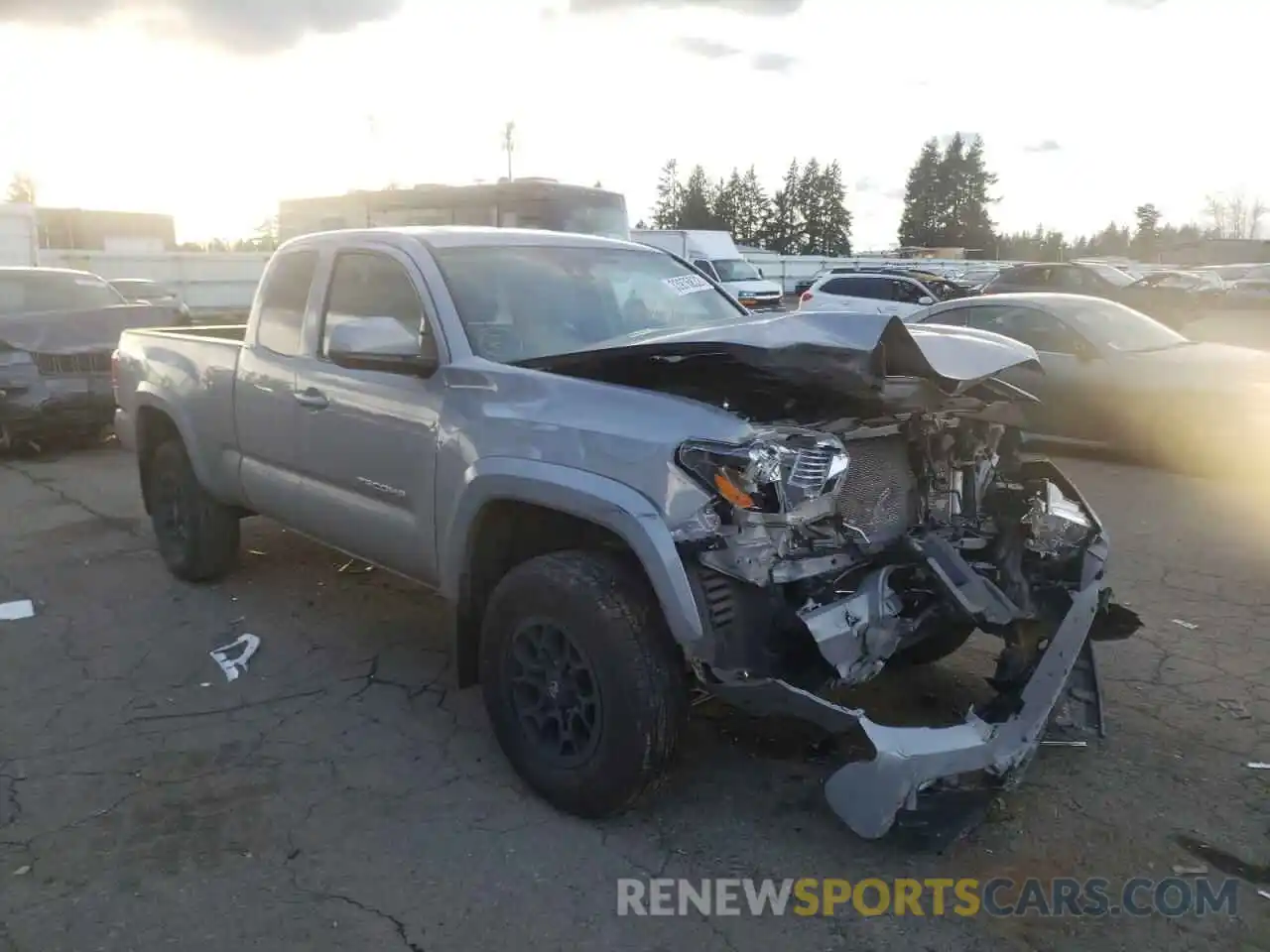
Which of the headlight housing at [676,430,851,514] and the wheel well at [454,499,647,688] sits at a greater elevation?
the headlight housing at [676,430,851,514]

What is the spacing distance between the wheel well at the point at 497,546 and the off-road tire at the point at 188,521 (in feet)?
8.53

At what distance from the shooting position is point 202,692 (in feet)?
15.3

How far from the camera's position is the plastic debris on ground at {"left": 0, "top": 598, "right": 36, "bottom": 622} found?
564 cm

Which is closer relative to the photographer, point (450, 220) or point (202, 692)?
point (202, 692)

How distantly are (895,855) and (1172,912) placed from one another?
786 mm

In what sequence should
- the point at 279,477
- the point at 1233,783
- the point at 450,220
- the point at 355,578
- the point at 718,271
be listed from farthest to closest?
1. the point at 718,271
2. the point at 450,220
3. the point at 355,578
4. the point at 279,477
5. the point at 1233,783

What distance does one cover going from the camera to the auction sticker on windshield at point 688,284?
4.97 meters

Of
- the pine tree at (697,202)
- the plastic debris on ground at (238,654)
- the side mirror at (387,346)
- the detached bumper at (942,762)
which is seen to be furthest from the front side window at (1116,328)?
the pine tree at (697,202)

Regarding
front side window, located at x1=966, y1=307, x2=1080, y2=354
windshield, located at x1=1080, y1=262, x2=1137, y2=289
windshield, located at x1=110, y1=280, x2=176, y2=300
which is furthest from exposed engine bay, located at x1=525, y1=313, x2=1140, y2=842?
windshield, located at x1=1080, y1=262, x2=1137, y2=289

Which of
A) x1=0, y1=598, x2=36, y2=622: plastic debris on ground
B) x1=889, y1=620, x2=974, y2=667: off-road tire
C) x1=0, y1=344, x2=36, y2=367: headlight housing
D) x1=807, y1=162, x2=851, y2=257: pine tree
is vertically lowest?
x1=0, y1=598, x2=36, y2=622: plastic debris on ground

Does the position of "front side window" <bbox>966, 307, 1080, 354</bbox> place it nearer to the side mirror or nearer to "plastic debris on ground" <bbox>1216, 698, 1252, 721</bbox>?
"plastic debris on ground" <bbox>1216, 698, 1252, 721</bbox>

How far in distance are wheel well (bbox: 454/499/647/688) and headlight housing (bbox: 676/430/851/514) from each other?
71 centimetres

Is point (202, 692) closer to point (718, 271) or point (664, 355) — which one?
point (664, 355)

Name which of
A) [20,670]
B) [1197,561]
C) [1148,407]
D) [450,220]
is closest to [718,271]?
[450,220]
